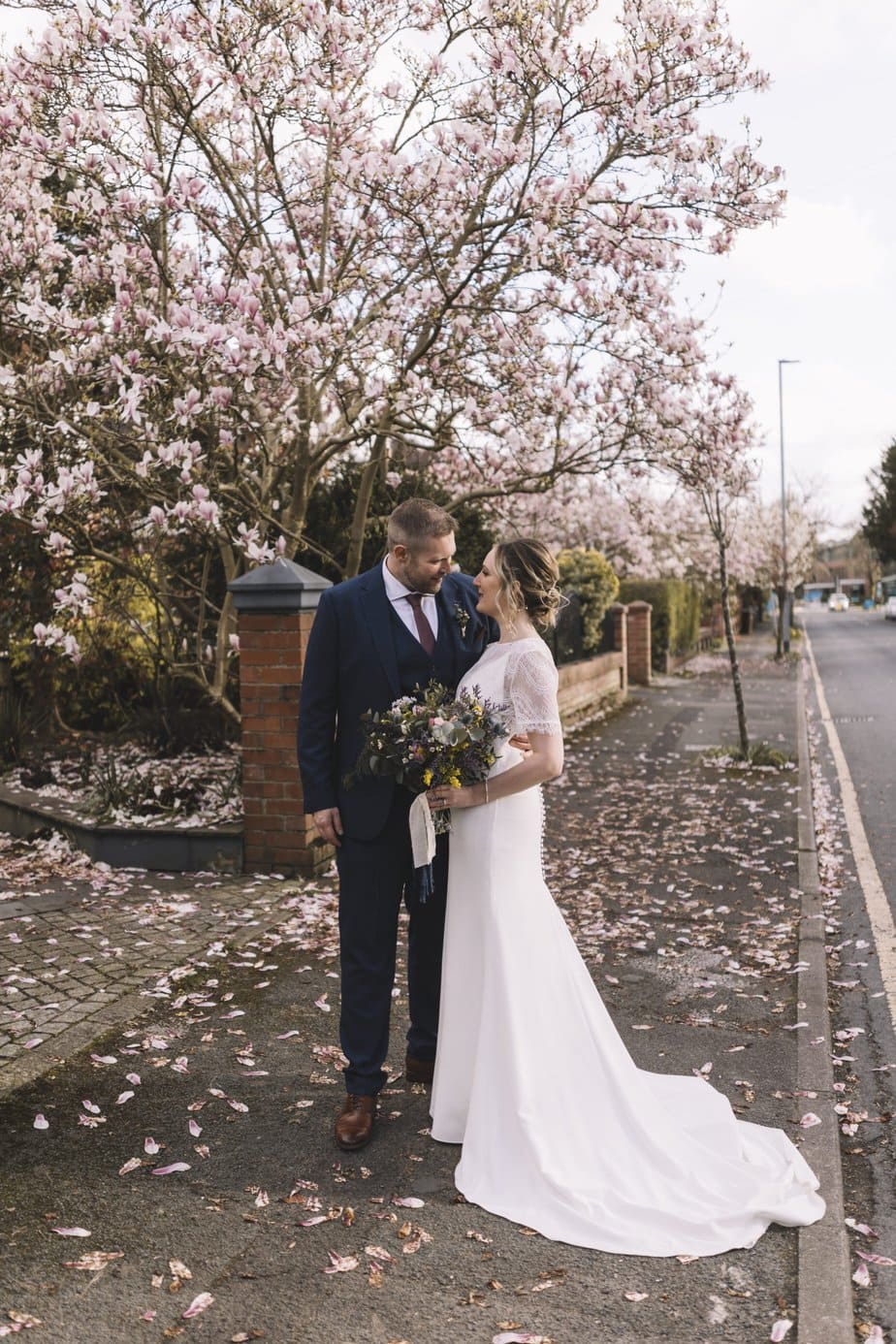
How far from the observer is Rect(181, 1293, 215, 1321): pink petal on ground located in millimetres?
2758

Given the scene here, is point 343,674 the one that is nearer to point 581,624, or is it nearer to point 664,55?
point 664,55

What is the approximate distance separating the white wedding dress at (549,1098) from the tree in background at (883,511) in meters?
75.1

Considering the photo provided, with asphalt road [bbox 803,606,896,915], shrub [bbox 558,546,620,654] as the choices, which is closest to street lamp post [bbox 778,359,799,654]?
asphalt road [bbox 803,606,896,915]

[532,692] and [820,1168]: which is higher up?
[532,692]

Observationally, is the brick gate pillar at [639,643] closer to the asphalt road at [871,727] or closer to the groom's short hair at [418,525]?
the asphalt road at [871,727]

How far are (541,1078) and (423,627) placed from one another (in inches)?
60.5

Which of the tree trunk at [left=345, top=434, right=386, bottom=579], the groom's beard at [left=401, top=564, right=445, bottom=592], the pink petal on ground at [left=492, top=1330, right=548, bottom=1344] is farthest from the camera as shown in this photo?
the tree trunk at [left=345, top=434, right=386, bottom=579]

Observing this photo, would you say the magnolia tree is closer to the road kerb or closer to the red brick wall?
the red brick wall

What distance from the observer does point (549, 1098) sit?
340 cm

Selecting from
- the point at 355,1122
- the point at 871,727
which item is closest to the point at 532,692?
the point at 355,1122

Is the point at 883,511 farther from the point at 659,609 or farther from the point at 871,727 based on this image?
the point at 871,727

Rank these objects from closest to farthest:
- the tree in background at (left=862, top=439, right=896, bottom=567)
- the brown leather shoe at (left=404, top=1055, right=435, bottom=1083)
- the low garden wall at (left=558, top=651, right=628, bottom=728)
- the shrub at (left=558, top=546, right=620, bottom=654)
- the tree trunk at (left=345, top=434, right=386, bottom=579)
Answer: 1. the brown leather shoe at (left=404, top=1055, right=435, bottom=1083)
2. the tree trunk at (left=345, top=434, right=386, bottom=579)
3. the low garden wall at (left=558, top=651, right=628, bottom=728)
4. the shrub at (left=558, top=546, right=620, bottom=654)
5. the tree in background at (left=862, top=439, right=896, bottom=567)

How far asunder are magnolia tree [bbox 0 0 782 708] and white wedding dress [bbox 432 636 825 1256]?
4156mm

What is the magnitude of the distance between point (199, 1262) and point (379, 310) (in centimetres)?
697
